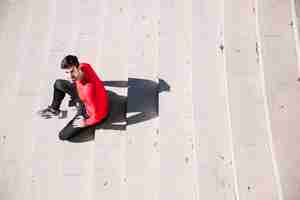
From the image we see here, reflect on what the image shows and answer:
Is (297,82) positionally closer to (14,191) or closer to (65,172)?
(65,172)

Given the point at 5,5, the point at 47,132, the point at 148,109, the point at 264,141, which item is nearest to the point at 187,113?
the point at 148,109

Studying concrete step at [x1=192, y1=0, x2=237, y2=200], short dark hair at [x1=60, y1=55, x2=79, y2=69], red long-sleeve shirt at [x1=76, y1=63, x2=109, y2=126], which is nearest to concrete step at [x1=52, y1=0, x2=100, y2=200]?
red long-sleeve shirt at [x1=76, y1=63, x2=109, y2=126]

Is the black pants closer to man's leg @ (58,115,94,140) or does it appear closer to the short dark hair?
man's leg @ (58,115,94,140)

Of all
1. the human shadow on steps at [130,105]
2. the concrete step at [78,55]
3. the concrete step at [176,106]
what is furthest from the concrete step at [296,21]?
the concrete step at [78,55]

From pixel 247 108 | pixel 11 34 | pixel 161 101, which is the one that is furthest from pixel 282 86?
pixel 11 34

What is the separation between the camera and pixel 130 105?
5035 mm

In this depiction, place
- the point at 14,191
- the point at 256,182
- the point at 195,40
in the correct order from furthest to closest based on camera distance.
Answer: the point at 195,40 < the point at 14,191 < the point at 256,182

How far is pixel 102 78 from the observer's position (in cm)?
523

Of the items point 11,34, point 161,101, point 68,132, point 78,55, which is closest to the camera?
point 68,132

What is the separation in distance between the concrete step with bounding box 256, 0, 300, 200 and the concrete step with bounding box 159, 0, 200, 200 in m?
0.78

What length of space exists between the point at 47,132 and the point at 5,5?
6.35 ft

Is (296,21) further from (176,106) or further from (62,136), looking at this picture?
(62,136)

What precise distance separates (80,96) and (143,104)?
76cm

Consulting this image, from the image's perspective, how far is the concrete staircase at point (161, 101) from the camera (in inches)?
176
